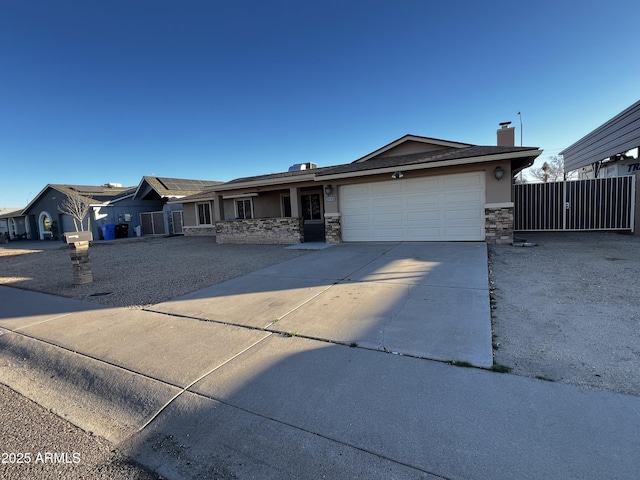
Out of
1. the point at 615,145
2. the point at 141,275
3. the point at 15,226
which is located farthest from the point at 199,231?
the point at 15,226

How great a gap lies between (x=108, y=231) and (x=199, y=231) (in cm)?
787

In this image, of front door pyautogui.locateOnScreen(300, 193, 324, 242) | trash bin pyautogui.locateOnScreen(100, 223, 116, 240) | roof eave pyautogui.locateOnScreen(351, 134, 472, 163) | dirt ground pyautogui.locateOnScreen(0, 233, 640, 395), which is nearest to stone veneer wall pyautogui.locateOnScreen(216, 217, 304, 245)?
dirt ground pyautogui.locateOnScreen(0, 233, 640, 395)

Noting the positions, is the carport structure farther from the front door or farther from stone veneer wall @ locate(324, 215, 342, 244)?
the front door

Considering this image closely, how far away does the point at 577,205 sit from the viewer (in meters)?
12.6

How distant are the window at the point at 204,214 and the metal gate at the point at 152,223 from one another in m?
5.25

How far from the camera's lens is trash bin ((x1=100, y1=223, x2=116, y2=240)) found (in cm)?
2331

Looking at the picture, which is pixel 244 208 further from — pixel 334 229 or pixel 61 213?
pixel 61 213

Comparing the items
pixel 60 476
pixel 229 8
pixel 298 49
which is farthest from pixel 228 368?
pixel 298 49

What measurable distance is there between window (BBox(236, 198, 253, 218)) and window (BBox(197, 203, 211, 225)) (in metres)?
3.76

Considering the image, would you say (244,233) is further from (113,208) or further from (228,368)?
(113,208)

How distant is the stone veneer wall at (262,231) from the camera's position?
45.1 feet

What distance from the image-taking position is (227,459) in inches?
84.6

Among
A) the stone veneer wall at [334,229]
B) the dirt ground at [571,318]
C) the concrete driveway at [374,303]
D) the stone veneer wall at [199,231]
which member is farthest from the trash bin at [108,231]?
the dirt ground at [571,318]

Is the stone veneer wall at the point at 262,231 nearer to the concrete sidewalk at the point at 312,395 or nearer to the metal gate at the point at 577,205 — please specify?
the concrete sidewalk at the point at 312,395
